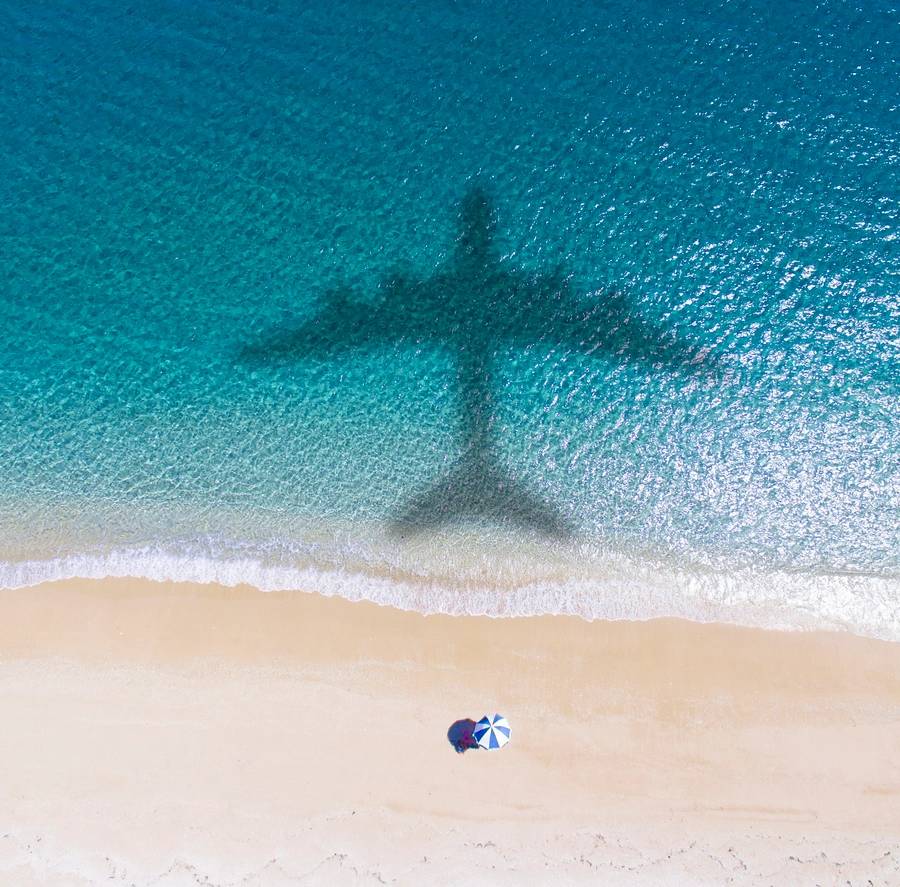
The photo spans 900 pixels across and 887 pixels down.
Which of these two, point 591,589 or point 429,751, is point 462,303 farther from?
point 429,751

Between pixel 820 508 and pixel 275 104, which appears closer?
pixel 820 508

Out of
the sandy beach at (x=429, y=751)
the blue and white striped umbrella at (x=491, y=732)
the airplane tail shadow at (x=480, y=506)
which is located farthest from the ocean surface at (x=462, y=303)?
the blue and white striped umbrella at (x=491, y=732)

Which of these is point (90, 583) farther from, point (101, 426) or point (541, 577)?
point (541, 577)

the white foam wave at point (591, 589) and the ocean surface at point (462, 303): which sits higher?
the ocean surface at point (462, 303)

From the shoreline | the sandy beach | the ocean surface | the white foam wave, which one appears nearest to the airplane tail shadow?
the ocean surface

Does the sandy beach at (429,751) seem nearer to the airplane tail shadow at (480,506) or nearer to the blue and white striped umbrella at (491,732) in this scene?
the blue and white striped umbrella at (491,732)

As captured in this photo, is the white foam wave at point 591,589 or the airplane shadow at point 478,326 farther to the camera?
the airplane shadow at point 478,326

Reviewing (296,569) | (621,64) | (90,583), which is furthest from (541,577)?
(621,64)
